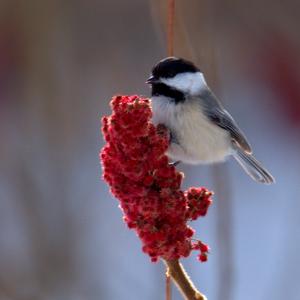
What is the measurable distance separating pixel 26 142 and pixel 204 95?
59.0 inches

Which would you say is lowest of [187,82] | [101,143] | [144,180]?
[101,143]

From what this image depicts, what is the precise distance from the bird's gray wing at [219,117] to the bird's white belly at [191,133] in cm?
1

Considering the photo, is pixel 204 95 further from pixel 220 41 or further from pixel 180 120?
pixel 220 41

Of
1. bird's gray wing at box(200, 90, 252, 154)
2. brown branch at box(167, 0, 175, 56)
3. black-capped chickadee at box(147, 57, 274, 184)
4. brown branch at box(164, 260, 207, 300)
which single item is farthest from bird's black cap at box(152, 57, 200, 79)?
brown branch at box(164, 260, 207, 300)

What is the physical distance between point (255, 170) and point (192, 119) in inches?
7.7

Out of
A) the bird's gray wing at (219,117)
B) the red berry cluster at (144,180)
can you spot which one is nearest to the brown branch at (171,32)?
the red berry cluster at (144,180)

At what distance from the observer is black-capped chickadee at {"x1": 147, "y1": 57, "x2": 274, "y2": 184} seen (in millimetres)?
1431

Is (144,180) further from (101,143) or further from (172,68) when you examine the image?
(101,143)

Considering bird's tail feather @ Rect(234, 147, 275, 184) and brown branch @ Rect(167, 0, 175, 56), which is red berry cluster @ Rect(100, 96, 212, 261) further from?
bird's tail feather @ Rect(234, 147, 275, 184)

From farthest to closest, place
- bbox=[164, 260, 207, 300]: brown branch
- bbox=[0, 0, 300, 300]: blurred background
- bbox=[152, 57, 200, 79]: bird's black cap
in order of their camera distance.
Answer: bbox=[0, 0, 300, 300]: blurred background
bbox=[152, 57, 200, 79]: bird's black cap
bbox=[164, 260, 207, 300]: brown branch

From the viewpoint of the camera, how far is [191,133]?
1509mm

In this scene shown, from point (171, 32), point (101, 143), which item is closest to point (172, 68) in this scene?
point (171, 32)

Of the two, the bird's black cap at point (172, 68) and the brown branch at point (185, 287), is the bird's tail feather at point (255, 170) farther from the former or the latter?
the brown branch at point (185, 287)

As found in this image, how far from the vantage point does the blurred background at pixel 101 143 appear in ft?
8.42
